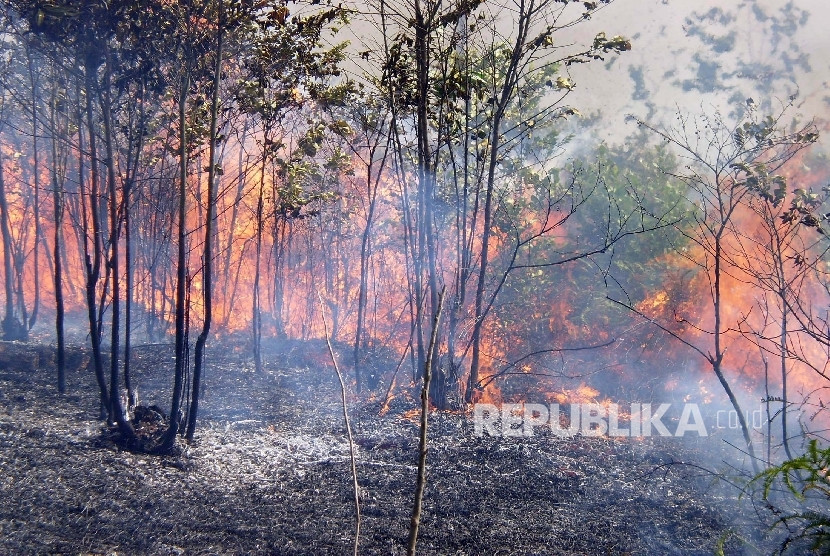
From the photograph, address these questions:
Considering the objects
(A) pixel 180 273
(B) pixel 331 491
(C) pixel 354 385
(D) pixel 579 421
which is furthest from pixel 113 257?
(D) pixel 579 421

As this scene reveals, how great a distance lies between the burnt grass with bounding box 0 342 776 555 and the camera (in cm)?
447

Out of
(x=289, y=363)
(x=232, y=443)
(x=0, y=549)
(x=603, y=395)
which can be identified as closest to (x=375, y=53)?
(x=232, y=443)

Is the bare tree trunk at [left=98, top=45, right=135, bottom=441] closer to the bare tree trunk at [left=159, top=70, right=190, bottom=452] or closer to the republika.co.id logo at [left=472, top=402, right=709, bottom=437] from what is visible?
the bare tree trunk at [left=159, top=70, right=190, bottom=452]

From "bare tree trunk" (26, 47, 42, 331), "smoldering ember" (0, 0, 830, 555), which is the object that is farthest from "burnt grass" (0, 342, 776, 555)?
"bare tree trunk" (26, 47, 42, 331)

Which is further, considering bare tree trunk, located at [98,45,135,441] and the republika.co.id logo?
the republika.co.id logo

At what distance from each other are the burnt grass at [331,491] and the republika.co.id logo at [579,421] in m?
0.40

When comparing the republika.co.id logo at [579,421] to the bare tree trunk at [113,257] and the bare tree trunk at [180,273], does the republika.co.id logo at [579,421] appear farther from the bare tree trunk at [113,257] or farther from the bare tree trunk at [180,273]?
the bare tree trunk at [113,257]

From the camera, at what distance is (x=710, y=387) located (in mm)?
16688

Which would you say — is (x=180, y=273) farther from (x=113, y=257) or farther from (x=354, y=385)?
(x=354, y=385)

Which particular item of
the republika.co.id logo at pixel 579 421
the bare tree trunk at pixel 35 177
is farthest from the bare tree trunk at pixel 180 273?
the republika.co.id logo at pixel 579 421

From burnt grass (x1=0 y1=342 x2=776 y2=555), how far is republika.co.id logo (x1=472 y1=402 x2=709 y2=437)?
1.31 feet

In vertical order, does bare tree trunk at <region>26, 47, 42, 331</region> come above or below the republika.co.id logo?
above

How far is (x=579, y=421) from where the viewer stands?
32.3 ft

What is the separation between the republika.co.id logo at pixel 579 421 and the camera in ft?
25.7
